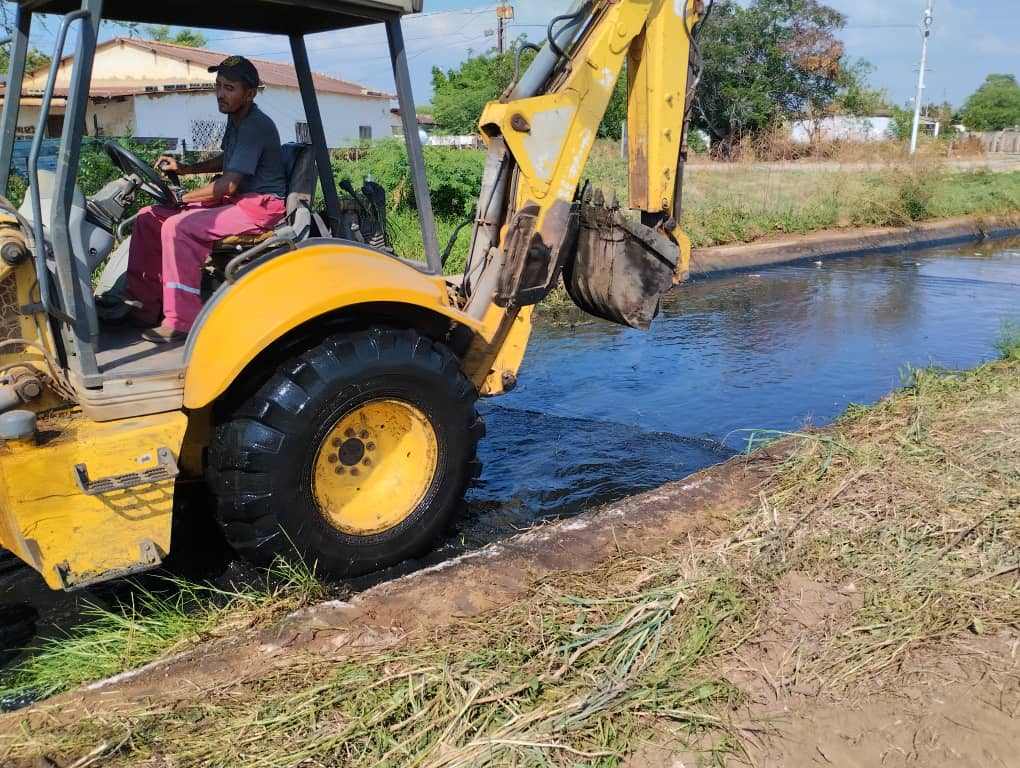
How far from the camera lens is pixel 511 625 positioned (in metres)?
3.18

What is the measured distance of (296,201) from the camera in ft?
13.8

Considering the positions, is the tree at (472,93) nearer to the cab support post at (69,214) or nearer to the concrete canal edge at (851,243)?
the concrete canal edge at (851,243)

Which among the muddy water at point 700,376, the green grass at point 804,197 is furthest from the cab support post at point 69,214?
the green grass at point 804,197

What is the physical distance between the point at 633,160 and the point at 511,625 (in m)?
2.70

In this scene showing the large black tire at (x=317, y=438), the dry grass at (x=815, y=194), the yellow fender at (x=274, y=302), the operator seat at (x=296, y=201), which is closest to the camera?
the yellow fender at (x=274, y=302)

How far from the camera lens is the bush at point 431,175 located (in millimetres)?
12227

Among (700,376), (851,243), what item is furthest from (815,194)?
(700,376)

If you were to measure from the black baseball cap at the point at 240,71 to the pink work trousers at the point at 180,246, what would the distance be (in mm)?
573

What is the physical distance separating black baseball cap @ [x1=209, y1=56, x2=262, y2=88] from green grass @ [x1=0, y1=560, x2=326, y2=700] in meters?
2.31

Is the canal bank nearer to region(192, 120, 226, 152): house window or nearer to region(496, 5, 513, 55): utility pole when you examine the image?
region(192, 120, 226, 152): house window

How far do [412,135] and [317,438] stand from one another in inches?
58.8

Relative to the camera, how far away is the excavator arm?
4.26 meters

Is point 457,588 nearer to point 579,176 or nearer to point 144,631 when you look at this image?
point 144,631

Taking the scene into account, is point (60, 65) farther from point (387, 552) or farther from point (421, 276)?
point (387, 552)
